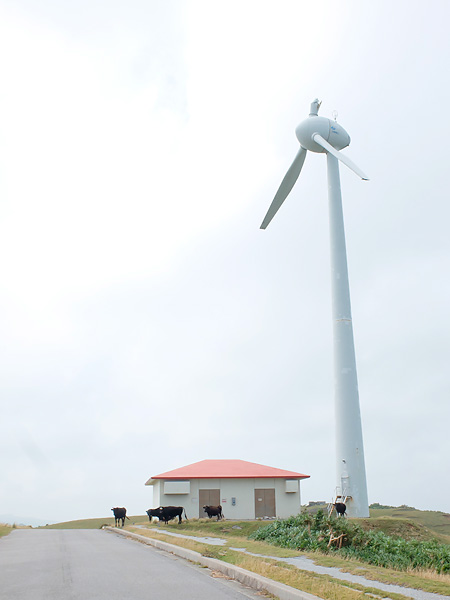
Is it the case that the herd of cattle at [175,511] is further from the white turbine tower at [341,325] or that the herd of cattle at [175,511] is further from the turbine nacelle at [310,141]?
the turbine nacelle at [310,141]

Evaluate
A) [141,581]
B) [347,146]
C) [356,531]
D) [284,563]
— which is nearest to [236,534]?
[356,531]

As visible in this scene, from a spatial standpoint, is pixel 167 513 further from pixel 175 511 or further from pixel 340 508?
pixel 340 508

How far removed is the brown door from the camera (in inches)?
1528

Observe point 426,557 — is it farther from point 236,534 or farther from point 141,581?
point 236,534

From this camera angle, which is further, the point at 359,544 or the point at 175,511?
the point at 175,511

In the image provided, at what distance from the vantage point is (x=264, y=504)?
38.9 m

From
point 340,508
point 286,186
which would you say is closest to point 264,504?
point 340,508

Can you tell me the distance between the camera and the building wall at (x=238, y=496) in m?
38.4

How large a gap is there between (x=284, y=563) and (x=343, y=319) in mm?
23926

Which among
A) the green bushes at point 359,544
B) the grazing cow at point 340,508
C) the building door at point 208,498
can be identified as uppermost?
the building door at point 208,498

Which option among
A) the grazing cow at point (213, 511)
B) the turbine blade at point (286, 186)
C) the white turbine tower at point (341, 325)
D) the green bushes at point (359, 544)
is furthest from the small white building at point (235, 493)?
the turbine blade at point (286, 186)

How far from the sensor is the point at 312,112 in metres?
44.8

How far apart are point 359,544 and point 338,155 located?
2769 cm

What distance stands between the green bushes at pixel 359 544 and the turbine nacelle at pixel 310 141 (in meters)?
26.2
